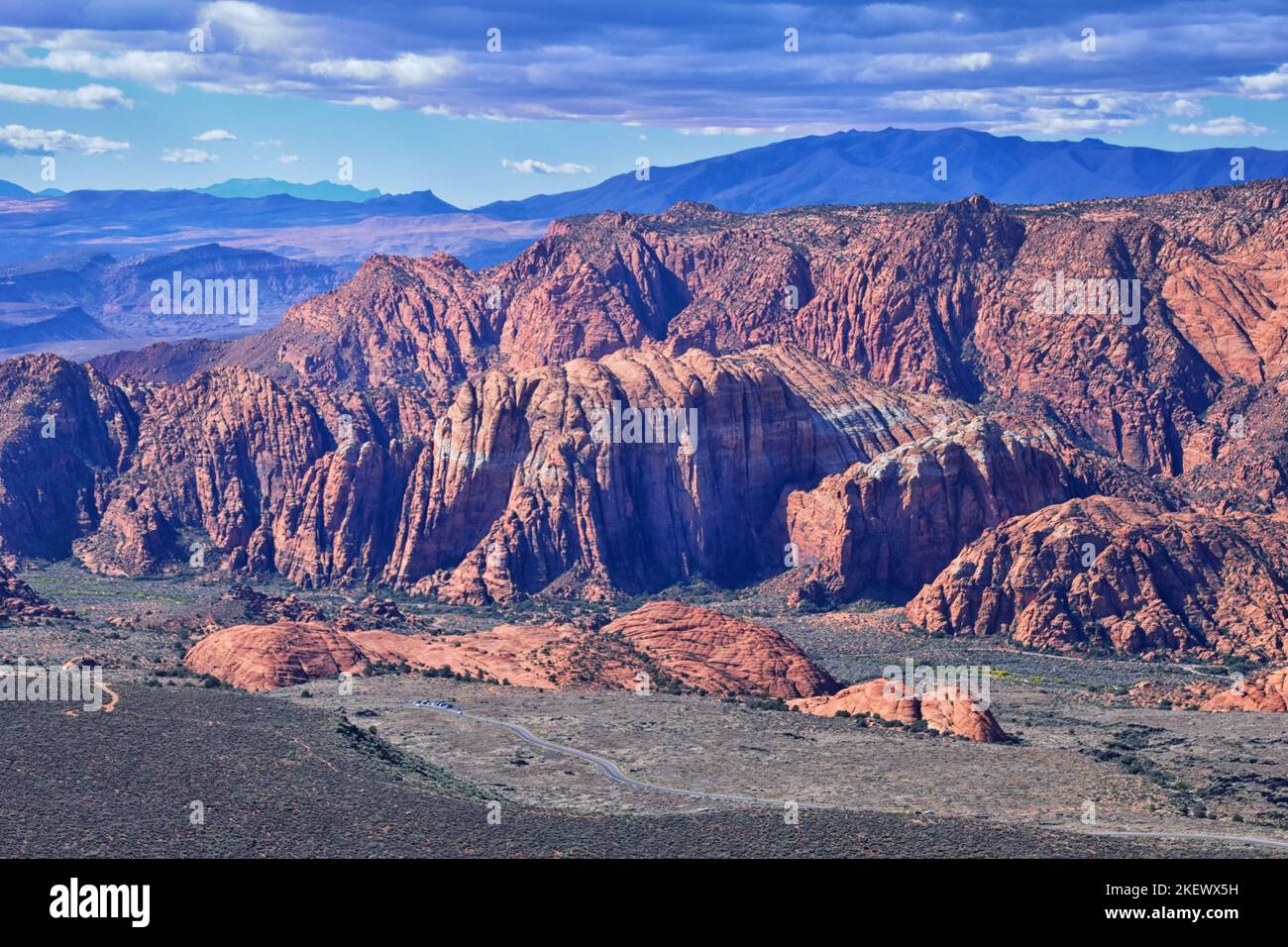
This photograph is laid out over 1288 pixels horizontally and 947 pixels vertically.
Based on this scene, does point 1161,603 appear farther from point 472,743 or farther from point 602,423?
point 472,743

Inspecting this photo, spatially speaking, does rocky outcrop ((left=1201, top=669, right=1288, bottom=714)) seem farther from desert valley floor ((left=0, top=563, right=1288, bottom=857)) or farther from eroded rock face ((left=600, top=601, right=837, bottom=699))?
eroded rock face ((left=600, top=601, right=837, bottom=699))

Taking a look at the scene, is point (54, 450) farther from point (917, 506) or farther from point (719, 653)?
point (719, 653)

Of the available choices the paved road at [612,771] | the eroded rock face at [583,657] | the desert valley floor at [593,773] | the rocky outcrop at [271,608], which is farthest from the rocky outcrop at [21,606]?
the paved road at [612,771]

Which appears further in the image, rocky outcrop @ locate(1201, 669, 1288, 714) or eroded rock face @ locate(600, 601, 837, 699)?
eroded rock face @ locate(600, 601, 837, 699)

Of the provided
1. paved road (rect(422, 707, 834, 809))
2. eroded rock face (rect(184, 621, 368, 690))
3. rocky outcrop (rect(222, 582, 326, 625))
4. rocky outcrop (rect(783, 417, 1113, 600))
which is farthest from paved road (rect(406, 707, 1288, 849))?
rocky outcrop (rect(783, 417, 1113, 600))

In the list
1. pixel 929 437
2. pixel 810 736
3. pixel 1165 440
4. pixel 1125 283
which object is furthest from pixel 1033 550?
pixel 1125 283

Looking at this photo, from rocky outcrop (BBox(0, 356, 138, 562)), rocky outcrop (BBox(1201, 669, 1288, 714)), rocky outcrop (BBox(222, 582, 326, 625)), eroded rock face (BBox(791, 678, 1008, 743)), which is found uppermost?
rocky outcrop (BBox(0, 356, 138, 562))

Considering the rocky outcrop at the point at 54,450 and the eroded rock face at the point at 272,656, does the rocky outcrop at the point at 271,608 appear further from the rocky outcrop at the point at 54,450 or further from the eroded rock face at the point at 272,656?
the rocky outcrop at the point at 54,450

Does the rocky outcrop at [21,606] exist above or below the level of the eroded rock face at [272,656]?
above
